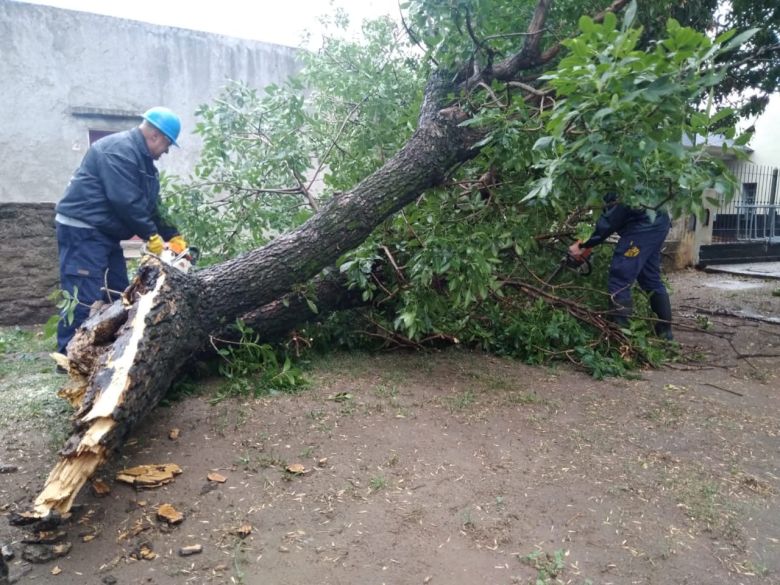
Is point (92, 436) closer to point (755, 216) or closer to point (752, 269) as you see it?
point (752, 269)

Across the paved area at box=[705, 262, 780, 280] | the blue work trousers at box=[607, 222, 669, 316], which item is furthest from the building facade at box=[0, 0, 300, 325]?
the paved area at box=[705, 262, 780, 280]

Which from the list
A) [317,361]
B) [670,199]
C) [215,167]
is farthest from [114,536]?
[215,167]

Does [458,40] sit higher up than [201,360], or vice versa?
[458,40]

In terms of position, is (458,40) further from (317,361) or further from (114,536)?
(114,536)

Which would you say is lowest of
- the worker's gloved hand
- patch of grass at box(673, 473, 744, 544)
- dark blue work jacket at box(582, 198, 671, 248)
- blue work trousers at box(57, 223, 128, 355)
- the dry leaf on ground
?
the dry leaf on ground

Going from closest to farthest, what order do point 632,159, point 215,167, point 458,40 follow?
point 632,159 < point 458,40 < point 215,167

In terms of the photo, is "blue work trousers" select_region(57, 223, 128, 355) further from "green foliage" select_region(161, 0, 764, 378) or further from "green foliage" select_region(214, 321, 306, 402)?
"green foliage" select_region(214, 321, 306, 402)

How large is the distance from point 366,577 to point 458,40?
3.26 metres

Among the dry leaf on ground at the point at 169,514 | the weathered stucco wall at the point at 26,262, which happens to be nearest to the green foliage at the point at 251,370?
the dry leaf on ground at the point at 169,514

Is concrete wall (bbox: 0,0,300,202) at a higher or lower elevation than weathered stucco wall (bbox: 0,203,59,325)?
higher

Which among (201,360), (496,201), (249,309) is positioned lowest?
(201,360)

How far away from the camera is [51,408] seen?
3.27 metres

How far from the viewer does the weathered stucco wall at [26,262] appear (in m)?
5.67

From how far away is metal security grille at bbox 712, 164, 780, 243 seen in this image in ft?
42.2
